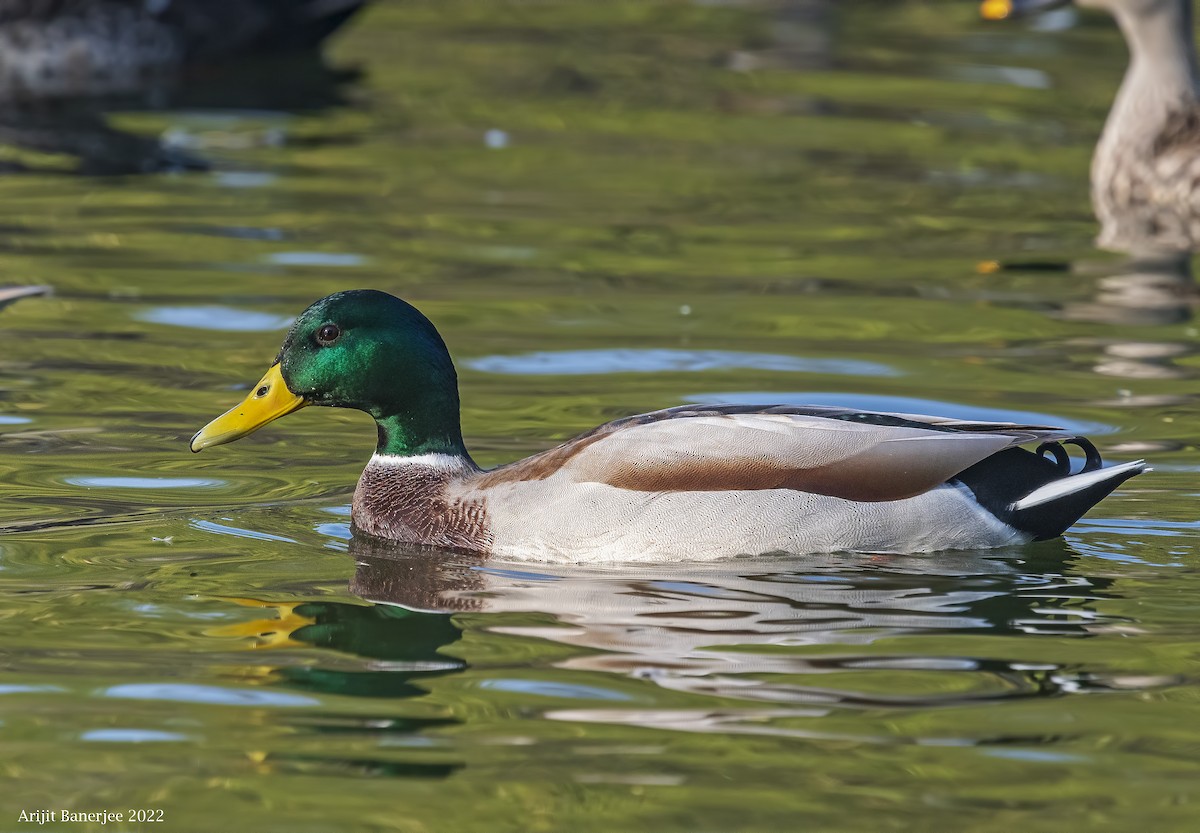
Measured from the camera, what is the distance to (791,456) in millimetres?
7047

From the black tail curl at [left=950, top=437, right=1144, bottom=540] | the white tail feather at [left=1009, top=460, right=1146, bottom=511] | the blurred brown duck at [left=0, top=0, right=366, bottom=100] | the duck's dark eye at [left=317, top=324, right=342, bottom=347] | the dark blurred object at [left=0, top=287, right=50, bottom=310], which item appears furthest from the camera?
the blurred brown duck at [left=0, top=0, right=366, bottom=100]

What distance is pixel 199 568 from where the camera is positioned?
7129mm

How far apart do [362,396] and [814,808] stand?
115 inches

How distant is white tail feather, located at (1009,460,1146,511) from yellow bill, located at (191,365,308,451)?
2475 mm

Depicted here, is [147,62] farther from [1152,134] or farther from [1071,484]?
[1071,484]

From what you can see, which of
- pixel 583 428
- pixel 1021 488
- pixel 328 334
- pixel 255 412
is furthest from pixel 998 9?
pixel 255 412

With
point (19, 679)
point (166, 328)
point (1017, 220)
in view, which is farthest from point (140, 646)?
point (1017, 220)

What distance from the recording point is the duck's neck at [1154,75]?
45.3 ft

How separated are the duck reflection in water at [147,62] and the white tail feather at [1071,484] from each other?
9.02m

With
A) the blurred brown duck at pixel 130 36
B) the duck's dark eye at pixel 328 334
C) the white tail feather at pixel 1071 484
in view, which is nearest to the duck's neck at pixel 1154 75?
the blurred brown duck at pixel 130 36

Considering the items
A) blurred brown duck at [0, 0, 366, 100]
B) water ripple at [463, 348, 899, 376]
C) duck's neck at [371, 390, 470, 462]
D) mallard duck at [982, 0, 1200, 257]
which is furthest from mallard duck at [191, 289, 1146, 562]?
blurred brown duck at [0, 0, 366, 100]

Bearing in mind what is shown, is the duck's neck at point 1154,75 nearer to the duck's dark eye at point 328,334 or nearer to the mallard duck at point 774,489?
the mallard duck at point 774,489

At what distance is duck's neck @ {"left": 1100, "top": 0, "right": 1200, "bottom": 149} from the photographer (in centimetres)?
1382

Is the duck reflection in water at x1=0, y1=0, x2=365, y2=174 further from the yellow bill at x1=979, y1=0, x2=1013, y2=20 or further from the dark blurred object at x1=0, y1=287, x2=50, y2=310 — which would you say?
the dark blurred object at x1=0, y1=287, x2=50, y2=310
